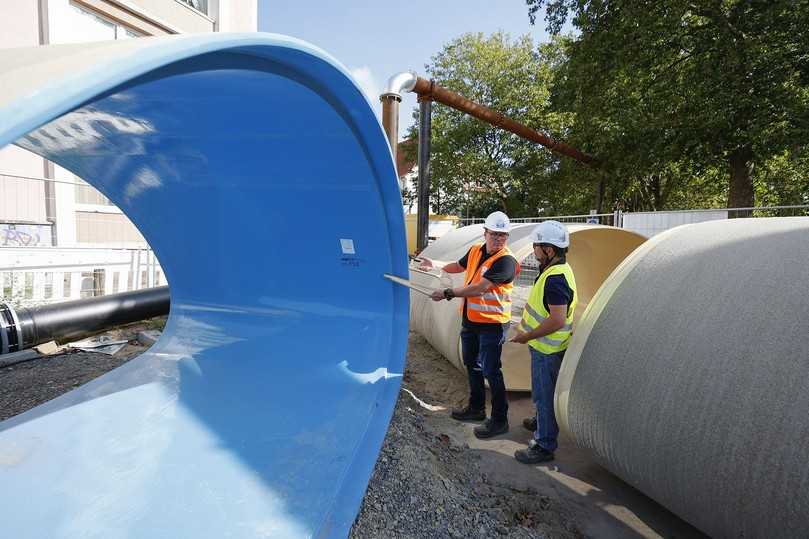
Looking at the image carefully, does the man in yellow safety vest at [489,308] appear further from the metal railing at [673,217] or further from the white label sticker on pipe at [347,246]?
the metal railing at [673,217]

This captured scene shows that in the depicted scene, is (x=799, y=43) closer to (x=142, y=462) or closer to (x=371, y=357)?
(x=371, y=357)

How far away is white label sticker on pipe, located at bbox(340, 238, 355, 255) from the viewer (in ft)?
11.0

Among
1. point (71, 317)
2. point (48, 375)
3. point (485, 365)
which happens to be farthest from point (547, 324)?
point (71, 317)

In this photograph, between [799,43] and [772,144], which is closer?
[799,43]

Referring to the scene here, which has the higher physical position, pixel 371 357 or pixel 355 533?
pixel 371 357

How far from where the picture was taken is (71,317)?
5020 millimetres

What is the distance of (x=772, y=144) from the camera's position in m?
11.6

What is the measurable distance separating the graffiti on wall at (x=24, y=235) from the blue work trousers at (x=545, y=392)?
26.1 ft

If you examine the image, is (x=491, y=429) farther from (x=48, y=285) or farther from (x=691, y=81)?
(x=691, y=81)

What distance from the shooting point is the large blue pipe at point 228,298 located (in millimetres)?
2068

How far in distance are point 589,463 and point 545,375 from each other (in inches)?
31.5

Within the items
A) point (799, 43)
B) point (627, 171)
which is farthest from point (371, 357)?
point (627, 171)

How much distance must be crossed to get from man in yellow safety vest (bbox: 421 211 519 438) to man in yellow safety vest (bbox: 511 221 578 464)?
0.29 meters

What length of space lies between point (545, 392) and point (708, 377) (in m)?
1.30
